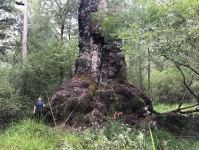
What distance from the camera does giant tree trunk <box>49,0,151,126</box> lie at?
1015 centimetres

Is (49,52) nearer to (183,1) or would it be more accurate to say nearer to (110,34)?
(110,34)

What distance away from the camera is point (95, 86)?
10.9m

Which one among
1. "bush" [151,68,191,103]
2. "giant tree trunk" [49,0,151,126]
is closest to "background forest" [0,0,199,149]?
"bush" [151,68,191,103]

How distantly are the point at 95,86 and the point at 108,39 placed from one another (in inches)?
56.6

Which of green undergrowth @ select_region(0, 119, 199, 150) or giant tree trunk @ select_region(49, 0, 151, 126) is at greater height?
giant tree trunk @ select_region(49, 0, 151, 126)

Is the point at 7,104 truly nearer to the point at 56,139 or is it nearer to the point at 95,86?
the point at 95,86

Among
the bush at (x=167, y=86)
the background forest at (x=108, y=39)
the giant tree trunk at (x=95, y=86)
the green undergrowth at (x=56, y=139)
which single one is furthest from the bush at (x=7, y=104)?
the bush at (x=167, y=86)

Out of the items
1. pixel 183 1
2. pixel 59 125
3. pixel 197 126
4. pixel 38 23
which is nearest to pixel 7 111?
pixel 59 125

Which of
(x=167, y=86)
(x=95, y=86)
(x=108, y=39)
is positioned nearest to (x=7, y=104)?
(x=95, y=86)

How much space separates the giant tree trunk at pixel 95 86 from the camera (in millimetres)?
10148

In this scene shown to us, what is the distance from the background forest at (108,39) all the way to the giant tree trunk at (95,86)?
510 millimetres

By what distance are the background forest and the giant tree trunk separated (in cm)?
51

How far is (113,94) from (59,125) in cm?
184

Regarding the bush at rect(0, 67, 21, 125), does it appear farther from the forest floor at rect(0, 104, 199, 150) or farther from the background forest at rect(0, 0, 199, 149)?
the forest floor at rect(0, 104, 199, 150)
